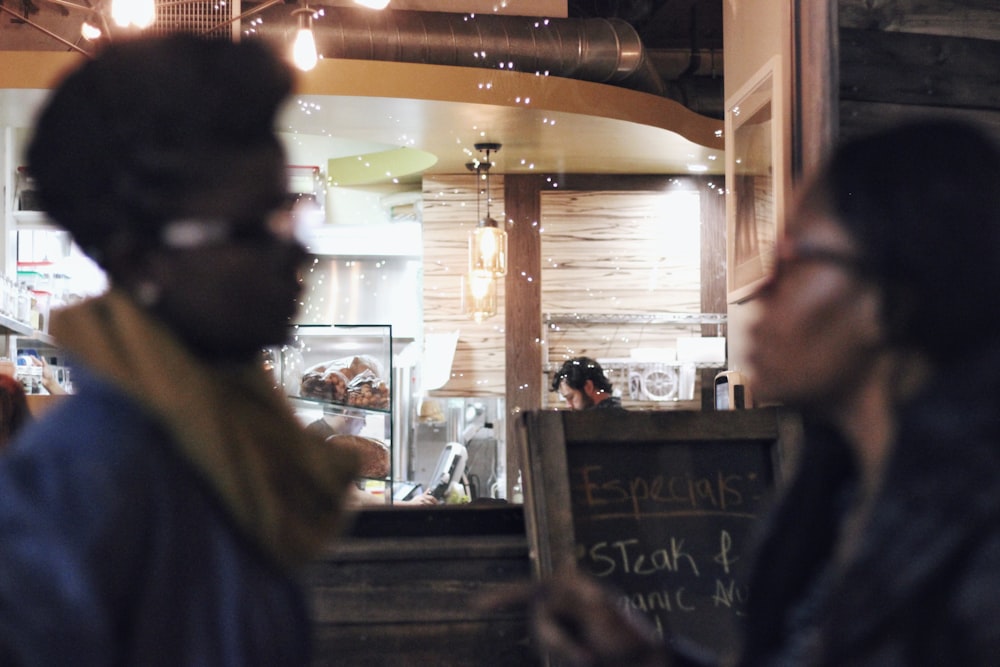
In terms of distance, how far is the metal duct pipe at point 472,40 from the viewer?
4949 mm

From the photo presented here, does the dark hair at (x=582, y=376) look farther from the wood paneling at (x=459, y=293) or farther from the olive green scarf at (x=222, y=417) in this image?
the olive green scarf at (x=222, y=417)

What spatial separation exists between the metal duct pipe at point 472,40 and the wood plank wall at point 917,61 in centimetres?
275

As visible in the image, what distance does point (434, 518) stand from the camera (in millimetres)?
2113

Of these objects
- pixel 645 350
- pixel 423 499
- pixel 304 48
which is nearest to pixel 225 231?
pixel 304 48

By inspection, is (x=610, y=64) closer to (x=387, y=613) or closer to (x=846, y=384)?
(x=387, y=613)

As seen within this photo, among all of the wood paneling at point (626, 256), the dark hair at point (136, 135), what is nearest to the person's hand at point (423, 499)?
the wood paneling at point (626, 256)

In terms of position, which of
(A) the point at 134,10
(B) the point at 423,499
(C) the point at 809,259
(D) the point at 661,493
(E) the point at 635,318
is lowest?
(B) the point at 423,499

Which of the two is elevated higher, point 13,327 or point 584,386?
point 13,327

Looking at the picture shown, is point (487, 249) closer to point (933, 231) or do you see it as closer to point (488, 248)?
point (488, 248)

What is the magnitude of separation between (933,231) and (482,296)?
5270mm

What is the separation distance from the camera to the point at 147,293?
0.83m

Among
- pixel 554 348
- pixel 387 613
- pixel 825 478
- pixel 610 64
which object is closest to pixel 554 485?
pixel 387 613

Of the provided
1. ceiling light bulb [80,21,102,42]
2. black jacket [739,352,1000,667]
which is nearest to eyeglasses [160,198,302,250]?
black jacket [739,352,1000,667]

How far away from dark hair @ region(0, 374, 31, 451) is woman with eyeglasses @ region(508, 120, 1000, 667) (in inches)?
82.9
